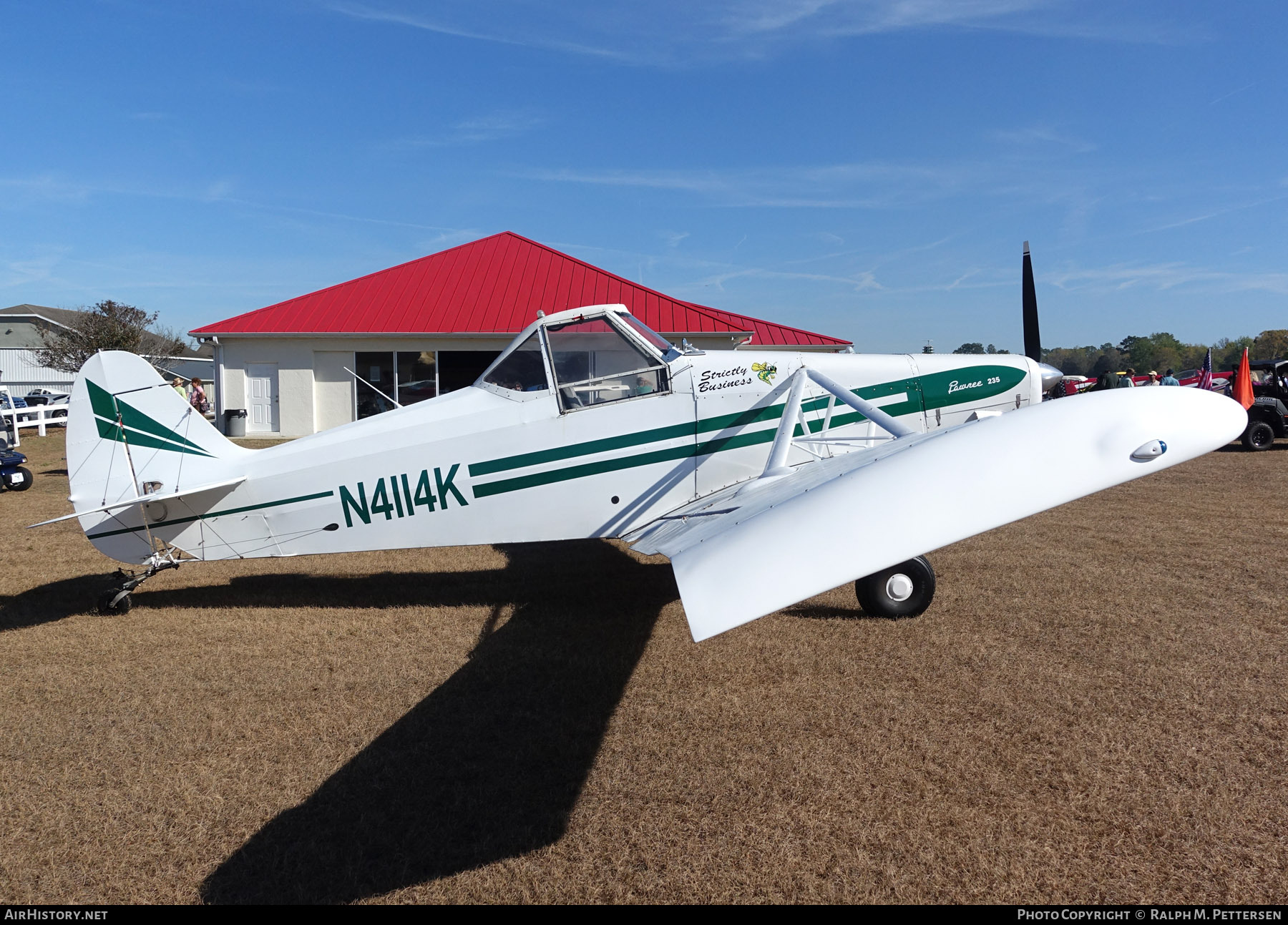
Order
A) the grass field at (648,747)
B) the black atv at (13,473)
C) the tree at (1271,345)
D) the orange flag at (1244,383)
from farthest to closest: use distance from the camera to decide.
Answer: the tree at (1271,345) < the orange flag at (1244,383) < the black atv at (13,473) < the grass field at (648,747)

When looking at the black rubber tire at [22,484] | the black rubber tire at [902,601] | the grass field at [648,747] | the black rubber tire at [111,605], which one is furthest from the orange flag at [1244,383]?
the black rubber tire at [22,484]

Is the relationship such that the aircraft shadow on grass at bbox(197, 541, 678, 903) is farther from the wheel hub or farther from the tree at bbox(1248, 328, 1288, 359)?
the tree at bbox(1248, 328, 1288, 359)

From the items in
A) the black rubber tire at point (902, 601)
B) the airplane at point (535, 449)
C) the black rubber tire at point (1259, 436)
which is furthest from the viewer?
the black rubber tire at point (1259, 436)

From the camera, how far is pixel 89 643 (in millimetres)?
5578

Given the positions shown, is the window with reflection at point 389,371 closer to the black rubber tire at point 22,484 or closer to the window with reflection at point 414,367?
the window with reflection at point 414,367

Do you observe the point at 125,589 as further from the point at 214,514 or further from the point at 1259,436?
the point at 1259,436

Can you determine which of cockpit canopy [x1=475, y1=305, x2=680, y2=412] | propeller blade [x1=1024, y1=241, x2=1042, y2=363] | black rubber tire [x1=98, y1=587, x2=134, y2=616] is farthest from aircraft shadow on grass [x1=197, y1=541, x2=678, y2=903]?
propeller blade [x1=1024, y1=241, x2=1042, y2=363]

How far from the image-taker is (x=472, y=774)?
3.66 meters

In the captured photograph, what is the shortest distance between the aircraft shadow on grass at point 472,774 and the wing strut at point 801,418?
1.60m

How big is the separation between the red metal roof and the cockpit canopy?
16231 mm

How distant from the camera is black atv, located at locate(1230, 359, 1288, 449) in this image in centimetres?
1758

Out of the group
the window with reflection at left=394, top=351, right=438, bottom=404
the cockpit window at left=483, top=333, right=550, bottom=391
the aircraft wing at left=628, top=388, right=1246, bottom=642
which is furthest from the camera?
the window with reflection at left=394, top=351, right=438, bottom=404

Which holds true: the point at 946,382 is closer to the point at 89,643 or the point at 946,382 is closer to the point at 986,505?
the point at 986,505

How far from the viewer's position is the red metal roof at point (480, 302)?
22562 millimetres
